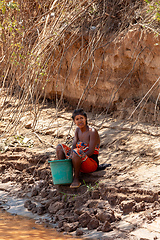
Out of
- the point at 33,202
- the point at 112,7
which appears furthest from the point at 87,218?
the point at 112,7

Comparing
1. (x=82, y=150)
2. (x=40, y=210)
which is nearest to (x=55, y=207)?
(x=40, y=210)

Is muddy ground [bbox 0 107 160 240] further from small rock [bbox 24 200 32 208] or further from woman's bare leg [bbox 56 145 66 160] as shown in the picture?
woman's bare leg [bbox 56 145 66 160]

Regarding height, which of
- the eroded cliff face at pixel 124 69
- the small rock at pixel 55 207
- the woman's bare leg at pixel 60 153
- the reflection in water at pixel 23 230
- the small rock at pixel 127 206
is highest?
the eroded cliff face at pixel 124 69

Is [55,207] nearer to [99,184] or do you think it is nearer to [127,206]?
[99,184]

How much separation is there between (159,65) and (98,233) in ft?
8.55

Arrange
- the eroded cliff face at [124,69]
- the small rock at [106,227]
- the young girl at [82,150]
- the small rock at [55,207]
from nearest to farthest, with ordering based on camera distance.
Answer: the small rock at [106,227], the small rock at [55,207], the young girl at [82,150], the eroded cliff face at [124,69]

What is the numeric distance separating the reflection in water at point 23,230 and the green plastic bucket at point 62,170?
51 cm

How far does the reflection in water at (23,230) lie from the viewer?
2.86 m

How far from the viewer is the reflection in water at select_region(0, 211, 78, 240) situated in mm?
2855

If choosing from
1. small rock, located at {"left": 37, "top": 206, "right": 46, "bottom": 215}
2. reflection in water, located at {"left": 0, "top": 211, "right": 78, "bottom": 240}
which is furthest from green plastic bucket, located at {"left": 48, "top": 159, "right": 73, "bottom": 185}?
reflection in water, located at {"left": 0, "top": 211, "right": 78, "bottom": 240}

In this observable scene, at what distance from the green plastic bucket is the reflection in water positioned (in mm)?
515

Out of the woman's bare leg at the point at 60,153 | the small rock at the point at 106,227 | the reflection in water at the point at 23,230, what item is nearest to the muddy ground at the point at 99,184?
the small rock at the point at 106,227

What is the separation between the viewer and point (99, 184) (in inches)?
131

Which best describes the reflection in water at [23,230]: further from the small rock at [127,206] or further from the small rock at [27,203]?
the small rock at [127,206]
